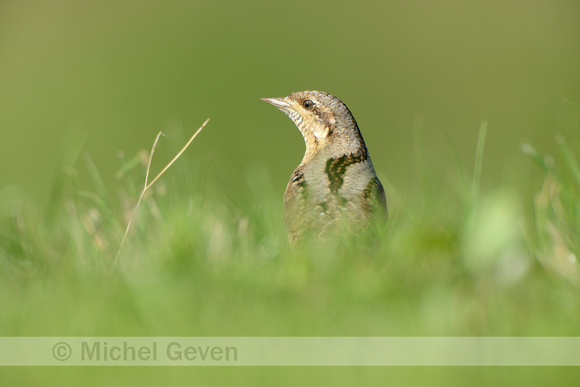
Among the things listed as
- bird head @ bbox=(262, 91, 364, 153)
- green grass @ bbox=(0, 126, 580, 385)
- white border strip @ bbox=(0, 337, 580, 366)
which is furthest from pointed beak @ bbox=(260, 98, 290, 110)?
white border strip @ bbox=(0, 337, 580, 366)

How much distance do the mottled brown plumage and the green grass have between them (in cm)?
18

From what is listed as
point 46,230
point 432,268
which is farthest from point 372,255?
point 46,230

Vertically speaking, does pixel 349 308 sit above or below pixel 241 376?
above

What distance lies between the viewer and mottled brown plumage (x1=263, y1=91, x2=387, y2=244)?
400 centimetres

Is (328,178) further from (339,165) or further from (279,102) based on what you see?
(279,102)

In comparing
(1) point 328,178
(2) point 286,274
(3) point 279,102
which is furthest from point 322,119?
(2) point 286,274

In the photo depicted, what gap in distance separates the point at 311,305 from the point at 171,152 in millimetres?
1940

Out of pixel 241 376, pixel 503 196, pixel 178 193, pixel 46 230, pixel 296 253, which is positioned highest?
pixel 178 193

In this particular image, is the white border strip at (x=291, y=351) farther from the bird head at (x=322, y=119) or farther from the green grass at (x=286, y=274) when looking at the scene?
the bird head at (x=322, y=119)

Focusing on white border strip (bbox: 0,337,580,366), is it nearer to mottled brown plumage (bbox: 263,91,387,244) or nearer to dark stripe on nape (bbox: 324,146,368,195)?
mottled brown plumage (bbox: 263,91,387,244)

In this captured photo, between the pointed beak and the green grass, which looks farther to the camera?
the pointed beak

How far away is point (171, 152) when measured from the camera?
14.6 ft

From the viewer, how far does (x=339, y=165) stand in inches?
180

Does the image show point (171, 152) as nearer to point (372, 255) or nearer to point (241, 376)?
point (372, 255)
